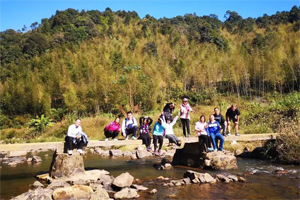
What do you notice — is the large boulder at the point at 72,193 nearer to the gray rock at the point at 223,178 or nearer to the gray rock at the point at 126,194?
the gray rock at the point at 126,194

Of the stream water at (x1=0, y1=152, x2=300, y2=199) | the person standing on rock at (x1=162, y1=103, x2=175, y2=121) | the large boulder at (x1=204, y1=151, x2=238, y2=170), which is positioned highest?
the person standing on rock at (x1=162, y1=103, x2=175, y2=121)

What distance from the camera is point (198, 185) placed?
7.27 meters

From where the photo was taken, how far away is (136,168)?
9.55 metres

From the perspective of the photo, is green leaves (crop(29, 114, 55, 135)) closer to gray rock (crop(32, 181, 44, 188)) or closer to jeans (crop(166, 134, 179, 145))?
gray rock (crop(32, 181, 44, 188))

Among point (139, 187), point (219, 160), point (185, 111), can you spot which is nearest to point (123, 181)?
point (139, 187)

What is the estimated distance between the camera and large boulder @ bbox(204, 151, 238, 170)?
8.77 metres

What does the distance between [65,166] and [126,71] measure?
18898 millimetres

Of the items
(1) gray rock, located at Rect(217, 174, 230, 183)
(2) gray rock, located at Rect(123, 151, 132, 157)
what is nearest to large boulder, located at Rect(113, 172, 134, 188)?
(1) gray rock, located at Rect(217, 174, 230, 183)

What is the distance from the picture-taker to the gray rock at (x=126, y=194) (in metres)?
6.47

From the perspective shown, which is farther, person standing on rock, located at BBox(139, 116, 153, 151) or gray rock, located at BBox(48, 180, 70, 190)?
person standing on rock, located at BBox(139, 116, 153, 151)

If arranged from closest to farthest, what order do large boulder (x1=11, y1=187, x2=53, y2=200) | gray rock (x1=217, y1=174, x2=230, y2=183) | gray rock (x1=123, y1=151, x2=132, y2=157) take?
large boulder (x1=11, y1=187, x2=53, y2=200)
gray rock (x1=217, y1=174, x2=230, y2=183)
gray rock (x1=123, y1=151, x2=132, y2=157)

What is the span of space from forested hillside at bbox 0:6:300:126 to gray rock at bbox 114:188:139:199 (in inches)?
572

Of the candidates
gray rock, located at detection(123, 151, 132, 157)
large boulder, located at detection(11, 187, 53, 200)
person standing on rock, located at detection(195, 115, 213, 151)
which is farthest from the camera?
gray rock, located at detection(123, 151, 132, 157)

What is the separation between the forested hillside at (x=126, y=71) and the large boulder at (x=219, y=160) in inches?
496
